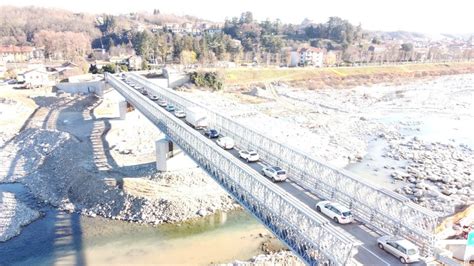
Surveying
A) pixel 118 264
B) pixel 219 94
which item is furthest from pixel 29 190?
pixel 219 94

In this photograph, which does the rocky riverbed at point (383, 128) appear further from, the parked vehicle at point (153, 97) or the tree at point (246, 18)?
the tree at point (246, 18)

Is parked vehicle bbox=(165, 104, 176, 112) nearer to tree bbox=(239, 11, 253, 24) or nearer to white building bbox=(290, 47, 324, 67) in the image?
white building bbox=(290, 47, 324, 67)

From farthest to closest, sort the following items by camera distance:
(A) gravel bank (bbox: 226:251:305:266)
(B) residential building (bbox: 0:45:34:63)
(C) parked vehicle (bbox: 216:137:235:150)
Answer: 1. (B) residential building (bbox: 0:45:34:63)
2. (C) parked vehicle (bbox: 216:137:235:150)
3. (A) gravel bank (bbox: 226:251:305:266)

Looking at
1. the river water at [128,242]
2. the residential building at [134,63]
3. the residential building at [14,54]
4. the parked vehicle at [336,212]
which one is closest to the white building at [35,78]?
the residential building at [134,63]

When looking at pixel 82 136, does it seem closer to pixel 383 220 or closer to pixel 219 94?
pixel 219 94

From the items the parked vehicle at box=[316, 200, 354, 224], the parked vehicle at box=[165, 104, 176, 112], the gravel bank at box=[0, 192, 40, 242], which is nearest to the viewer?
the parked vehicle at box=[316, 200, 354, 224]

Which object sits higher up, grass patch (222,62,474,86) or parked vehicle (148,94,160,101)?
parked vehicle (148,94,160,101)

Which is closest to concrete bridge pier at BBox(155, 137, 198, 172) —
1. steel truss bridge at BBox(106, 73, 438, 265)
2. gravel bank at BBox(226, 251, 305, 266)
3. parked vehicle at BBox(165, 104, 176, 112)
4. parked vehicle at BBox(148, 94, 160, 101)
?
parked vehicle at BBox(165, 104, 176, 112)
